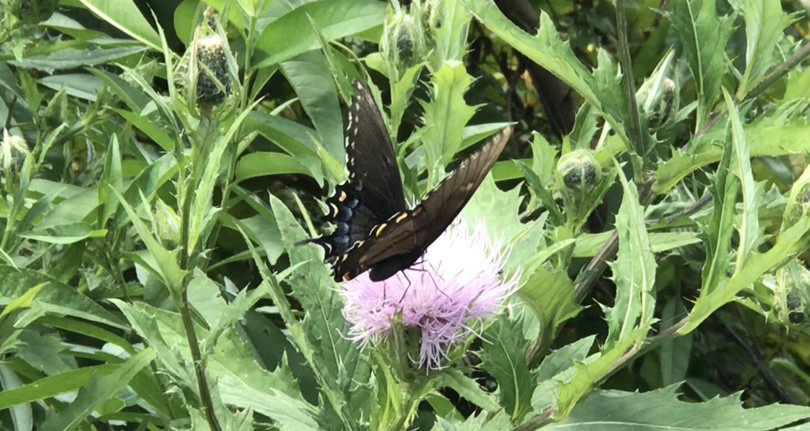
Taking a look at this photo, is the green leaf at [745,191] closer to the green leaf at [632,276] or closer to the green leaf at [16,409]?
the green leaf at [632,276]

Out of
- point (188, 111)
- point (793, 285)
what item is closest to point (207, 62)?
point (188, 111)

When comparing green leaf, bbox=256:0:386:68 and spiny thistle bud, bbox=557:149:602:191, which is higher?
green leaf, bbox=256:0:386:68

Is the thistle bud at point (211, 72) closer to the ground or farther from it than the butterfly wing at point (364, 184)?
farther from it

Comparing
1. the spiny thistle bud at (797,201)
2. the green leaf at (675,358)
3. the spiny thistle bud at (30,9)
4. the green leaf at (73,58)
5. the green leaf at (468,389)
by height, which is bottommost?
the green leaf at (675,358)

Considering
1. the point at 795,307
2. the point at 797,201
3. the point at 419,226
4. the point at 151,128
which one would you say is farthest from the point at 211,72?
the point at 795,307

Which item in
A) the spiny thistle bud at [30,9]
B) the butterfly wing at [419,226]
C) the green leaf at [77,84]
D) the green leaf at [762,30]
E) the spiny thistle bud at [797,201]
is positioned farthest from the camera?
the green leaf at [77,84]

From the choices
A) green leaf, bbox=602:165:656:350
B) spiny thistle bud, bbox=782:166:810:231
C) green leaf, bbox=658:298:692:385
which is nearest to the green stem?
green leaf, bbox=602:165:656:350

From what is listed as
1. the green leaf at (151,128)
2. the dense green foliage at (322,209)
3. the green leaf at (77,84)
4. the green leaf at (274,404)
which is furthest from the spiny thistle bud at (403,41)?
the green leaf at (77,84)

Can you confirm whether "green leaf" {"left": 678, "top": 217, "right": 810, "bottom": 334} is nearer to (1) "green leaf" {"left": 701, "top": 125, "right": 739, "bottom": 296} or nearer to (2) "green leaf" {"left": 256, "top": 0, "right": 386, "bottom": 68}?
(1) "green leaf" {"left": 701, "top": 125, "right": 739, "bottom": 296}
